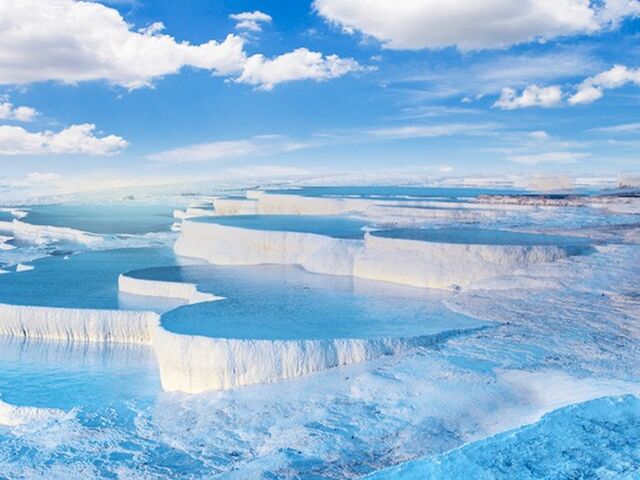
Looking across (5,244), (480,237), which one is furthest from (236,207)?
(480,237)

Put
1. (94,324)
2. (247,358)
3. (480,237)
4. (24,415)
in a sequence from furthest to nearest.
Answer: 1. (480,237)
2. (94,324)
3. (247,358)
4. (24,415)

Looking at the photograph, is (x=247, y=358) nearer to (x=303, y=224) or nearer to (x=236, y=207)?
(x=303, y=224)

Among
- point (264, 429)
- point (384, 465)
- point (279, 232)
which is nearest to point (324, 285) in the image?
point (279, 232)

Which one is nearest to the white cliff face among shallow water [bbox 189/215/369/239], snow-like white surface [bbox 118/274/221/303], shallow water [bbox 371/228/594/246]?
shallow water [bbox 371/228/594/246]

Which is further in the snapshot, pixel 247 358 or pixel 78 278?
pixel 78 278

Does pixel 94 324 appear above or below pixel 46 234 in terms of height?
below

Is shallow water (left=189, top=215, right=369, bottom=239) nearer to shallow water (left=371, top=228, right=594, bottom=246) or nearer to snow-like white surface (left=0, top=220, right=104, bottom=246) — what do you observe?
shallow water (left=371, top=228, right=594, bottom=246)

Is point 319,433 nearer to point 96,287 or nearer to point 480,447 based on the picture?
point 480,447
